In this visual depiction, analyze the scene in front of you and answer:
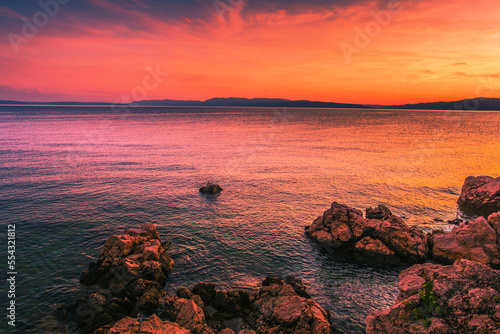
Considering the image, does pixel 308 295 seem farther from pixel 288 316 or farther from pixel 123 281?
pixel 123 281

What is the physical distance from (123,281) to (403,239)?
28689 mm

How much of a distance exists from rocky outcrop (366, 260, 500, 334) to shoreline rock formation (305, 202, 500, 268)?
12740 millimetres

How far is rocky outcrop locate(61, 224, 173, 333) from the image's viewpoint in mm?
19781

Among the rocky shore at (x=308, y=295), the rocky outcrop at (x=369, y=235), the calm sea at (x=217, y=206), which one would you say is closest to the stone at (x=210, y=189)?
the calm sea at (x=217, y=206)

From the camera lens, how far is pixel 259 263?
28891mm

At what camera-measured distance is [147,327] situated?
16.7 meters

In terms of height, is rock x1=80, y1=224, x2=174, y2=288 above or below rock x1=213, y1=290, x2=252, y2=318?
above

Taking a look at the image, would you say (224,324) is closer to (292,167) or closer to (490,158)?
(292,167)

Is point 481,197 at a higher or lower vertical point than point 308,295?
higher

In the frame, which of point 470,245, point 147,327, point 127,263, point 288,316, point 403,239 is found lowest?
point 288,316

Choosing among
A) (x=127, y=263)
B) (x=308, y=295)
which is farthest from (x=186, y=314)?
(x=308, y=295)

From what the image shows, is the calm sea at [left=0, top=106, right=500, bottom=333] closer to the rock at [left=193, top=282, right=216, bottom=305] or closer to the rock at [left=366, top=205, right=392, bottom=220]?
the rock at [left=193, top=282, right=216, bottom=305]

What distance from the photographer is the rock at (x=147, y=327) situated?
16359mm

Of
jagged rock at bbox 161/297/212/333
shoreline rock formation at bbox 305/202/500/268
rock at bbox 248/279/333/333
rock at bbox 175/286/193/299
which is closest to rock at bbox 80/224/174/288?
rock at bbox 175/286/193/299
